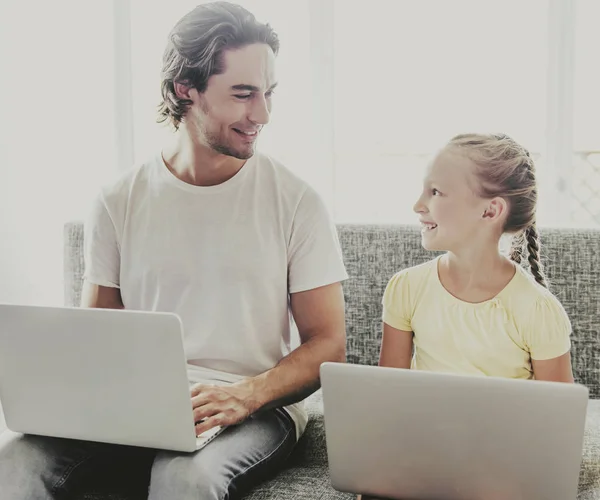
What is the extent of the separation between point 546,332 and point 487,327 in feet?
0.33

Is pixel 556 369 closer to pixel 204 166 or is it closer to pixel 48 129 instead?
pixel 204 166

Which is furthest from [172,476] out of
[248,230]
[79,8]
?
[79,8]

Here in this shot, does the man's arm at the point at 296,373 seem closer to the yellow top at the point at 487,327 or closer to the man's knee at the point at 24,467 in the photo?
the yellow top at the point at 487,327

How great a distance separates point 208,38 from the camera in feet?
5.36

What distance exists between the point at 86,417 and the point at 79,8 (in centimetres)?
172

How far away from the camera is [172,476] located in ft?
4.34

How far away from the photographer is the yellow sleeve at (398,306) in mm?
1615

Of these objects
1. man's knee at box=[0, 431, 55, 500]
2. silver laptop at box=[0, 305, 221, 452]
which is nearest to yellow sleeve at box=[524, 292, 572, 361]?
silver laptop at box=[0, 305, 221, 452]

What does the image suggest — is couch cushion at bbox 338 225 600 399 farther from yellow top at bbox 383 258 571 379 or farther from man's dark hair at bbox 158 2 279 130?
man's dark hair at bbox 158 2 279 130

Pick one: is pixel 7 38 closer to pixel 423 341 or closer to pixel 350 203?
pixel 350 203

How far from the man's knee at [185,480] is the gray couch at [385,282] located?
28cm

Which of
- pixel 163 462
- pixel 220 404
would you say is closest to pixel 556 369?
pixel 220 404

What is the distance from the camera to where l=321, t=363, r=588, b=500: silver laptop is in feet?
3.61

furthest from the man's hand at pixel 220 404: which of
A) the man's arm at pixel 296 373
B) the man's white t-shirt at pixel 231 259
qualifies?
the man's white t-shirt at pixel 231 259
